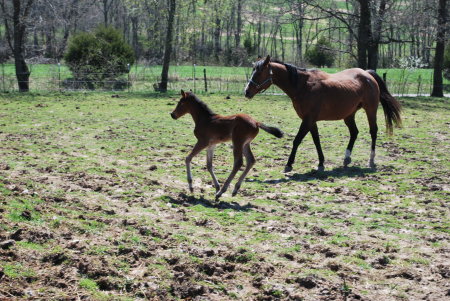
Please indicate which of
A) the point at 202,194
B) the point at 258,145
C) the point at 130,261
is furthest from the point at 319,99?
the point at 130,261

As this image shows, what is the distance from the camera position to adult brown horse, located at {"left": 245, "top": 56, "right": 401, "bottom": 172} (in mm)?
10594

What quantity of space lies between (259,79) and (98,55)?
26.9 metres

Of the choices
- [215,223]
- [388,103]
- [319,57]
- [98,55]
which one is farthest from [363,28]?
[319,57]

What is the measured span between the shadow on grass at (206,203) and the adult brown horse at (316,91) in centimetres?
277

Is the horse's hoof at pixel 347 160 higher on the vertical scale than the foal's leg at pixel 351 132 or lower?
lower

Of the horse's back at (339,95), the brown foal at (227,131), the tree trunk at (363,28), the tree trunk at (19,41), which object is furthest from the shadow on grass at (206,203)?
the tree trunk at (19,41)

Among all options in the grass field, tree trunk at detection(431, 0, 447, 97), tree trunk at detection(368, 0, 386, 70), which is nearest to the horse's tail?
the grass field

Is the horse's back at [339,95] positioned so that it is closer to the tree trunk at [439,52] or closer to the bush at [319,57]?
the tree trunk at [439,52]

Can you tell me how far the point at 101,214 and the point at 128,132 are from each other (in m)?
8.05

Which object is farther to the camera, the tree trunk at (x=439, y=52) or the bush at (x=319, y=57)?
the bush at (x=319, y=57)

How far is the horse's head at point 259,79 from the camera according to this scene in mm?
10469

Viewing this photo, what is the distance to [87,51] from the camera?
35.5 m

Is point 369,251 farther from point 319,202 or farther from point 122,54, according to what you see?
point 122,54

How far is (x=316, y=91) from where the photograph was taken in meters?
11.0
